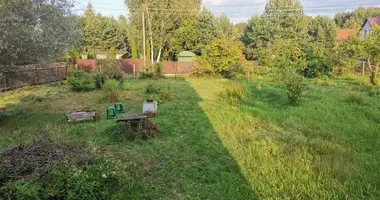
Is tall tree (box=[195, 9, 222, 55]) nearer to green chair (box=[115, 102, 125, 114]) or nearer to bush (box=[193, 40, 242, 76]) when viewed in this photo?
bush (box=[193, 40, 242, 76])

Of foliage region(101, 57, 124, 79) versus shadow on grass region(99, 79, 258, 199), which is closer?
shadow on grass region(99, 79, 258, 199)

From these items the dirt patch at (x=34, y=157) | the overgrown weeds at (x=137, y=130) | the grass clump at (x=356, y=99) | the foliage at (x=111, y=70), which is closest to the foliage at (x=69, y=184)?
the dirt patch at (x=34, y=157)

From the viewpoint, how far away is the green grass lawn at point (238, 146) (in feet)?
12.6

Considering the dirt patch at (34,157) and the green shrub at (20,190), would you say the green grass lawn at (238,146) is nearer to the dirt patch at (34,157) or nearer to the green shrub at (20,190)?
the dirt patch at (34,157)

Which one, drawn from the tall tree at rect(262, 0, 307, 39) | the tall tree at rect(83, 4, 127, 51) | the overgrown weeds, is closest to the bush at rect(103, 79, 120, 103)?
the overgrown weeds

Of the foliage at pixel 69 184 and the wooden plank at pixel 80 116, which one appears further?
the wooden plank at pixel 80 116

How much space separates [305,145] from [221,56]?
12.6m

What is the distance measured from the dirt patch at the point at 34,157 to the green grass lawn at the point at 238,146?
360mm

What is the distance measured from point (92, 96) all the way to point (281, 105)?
7662mm

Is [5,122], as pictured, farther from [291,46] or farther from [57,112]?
[291,46]

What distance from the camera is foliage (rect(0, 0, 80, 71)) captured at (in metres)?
6.18

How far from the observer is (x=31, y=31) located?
6.64 m

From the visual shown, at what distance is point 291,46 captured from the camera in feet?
63.6

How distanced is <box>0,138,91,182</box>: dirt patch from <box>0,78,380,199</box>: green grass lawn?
0.36 metres
